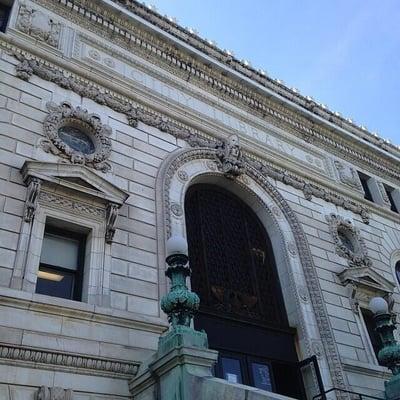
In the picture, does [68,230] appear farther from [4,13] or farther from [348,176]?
[348,176]

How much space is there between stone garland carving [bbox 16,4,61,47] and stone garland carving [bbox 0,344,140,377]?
9.60 meters

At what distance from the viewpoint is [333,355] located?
14.5 m

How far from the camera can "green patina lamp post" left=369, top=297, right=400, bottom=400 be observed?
12.3m

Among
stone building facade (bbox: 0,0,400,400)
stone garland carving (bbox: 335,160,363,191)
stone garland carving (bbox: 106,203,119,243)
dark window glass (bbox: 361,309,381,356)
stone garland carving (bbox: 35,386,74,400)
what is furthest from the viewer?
stone garland carving (bbox: 335,160,363,191)

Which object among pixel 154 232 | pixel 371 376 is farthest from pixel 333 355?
pixel 154 232

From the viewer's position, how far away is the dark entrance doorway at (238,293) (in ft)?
43.3

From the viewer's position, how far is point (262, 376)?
43.6 feet

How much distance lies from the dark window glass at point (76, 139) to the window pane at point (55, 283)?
364 centimetres

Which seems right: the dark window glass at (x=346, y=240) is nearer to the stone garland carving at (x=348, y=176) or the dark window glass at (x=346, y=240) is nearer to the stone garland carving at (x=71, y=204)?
the stone garland carving at (x=348, y=176)

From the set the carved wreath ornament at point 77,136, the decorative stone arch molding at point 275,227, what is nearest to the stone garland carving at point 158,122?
the decorative stone arch molding at point 275,227

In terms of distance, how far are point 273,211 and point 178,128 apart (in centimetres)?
435

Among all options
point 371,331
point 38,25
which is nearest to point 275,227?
point 371,331

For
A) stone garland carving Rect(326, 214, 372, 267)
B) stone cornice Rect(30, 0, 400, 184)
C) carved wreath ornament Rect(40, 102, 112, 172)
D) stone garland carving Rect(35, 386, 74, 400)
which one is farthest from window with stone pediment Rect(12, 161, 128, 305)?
stone garland carving Rect(326, 214, 372, 267)

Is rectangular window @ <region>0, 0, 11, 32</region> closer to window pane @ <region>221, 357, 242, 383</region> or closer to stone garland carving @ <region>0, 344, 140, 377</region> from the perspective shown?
stone garland carving @ <region>0, 344, 140, 377</region>
